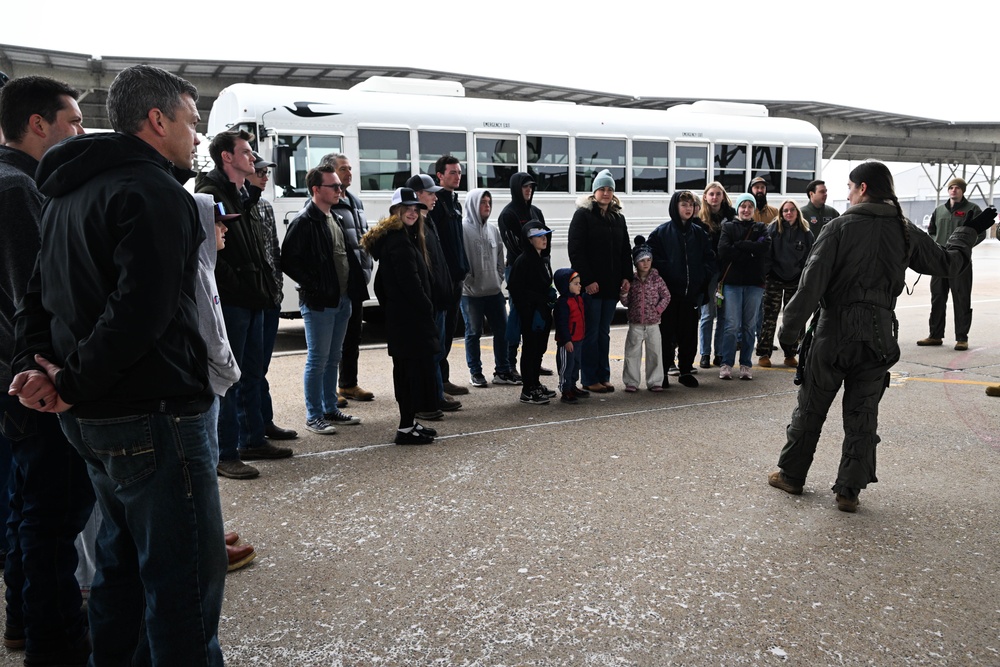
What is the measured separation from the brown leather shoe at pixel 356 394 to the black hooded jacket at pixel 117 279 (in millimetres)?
4965

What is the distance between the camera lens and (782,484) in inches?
179

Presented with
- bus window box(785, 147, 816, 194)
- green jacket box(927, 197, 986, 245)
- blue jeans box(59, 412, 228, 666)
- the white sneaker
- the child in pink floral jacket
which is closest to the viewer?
blue jeans box(59, 412, 228, 666)

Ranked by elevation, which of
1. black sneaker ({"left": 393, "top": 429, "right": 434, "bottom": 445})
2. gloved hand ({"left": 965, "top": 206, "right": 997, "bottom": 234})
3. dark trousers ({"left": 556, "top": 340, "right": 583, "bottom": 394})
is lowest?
black sneaker ({"left": 393, "top": 429, "right": 434, "bottom": 445})

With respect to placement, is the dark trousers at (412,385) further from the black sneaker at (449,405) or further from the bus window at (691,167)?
the bus window at (691,167)

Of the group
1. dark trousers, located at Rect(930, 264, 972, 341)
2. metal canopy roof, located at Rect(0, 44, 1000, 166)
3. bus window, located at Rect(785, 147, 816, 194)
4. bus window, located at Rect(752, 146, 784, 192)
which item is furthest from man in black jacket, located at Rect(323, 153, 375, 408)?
metal canopy roof, located at Rect(0, 44, 1000, 166)

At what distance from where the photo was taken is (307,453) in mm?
5461

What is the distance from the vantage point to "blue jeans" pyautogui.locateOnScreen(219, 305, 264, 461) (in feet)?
15.9

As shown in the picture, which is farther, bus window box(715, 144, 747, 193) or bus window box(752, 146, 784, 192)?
bus window box(752, 146, 784, 192)

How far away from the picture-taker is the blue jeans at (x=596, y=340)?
7.23 meters

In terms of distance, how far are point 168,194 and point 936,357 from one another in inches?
365

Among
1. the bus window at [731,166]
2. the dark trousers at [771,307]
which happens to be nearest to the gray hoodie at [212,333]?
the dark trousers at [771,307]

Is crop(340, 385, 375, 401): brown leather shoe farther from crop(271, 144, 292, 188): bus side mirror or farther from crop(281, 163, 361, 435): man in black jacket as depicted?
crop(271, 144, 292, 188): bus side mirror

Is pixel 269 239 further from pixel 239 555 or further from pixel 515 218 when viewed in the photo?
pixel 515 218

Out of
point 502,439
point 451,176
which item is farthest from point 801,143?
point 502,439
